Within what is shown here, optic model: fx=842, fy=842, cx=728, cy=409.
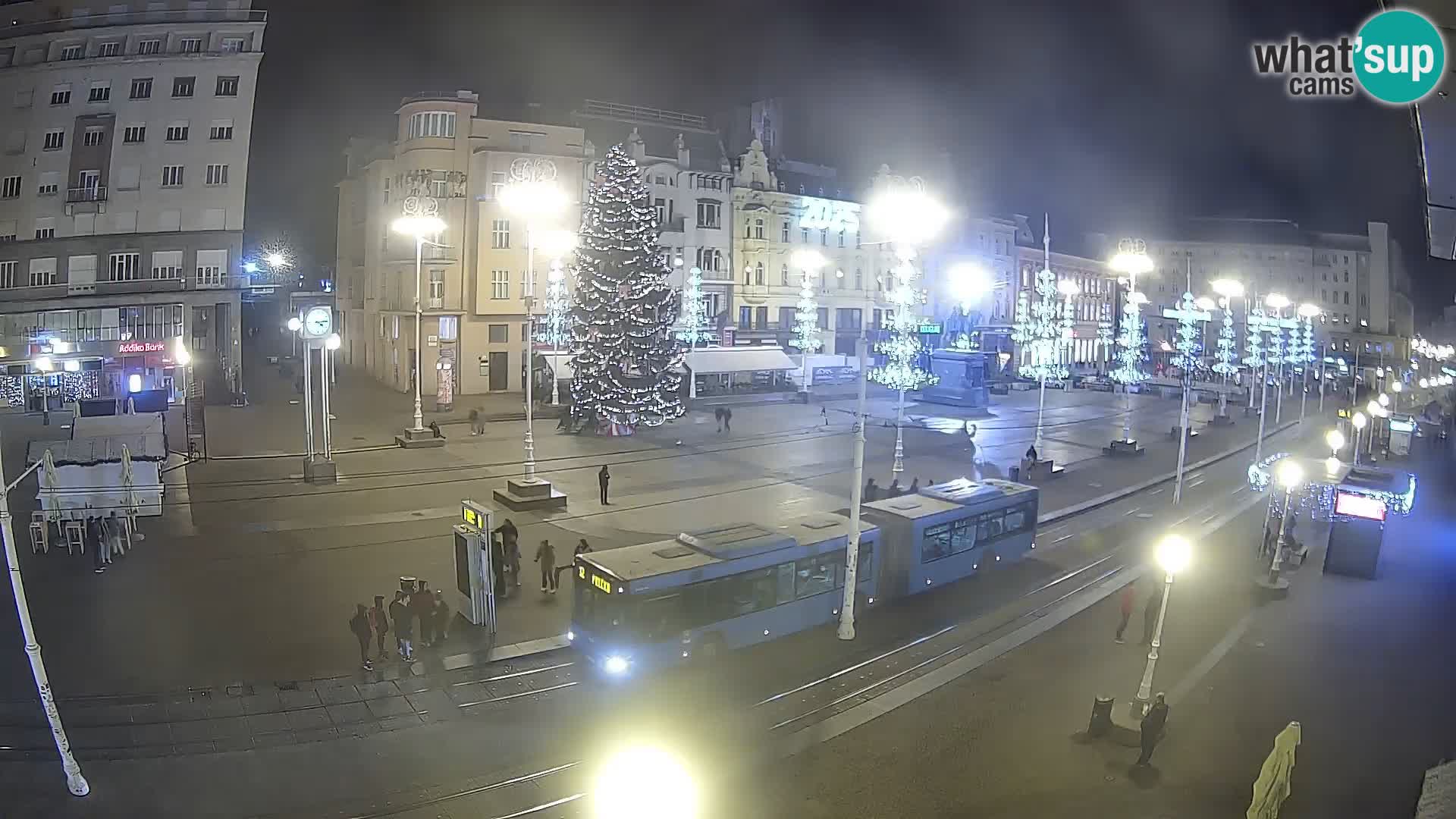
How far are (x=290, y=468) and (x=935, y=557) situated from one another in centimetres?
1990

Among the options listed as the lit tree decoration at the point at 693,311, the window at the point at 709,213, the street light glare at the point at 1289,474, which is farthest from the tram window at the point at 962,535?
the window at the point at 709,213

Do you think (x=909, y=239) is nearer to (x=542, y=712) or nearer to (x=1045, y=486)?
(x=1045, y=486)

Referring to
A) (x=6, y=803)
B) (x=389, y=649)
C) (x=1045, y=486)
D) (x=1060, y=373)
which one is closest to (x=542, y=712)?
(x=389, y=649)

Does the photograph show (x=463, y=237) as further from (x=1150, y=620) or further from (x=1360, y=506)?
(x=1360, y=506)

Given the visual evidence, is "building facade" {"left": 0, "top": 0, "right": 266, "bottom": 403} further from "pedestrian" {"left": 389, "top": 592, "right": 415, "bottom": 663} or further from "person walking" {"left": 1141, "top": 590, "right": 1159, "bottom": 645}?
"person walking" {"left": 1141, "top": 590, "right": 1159, "bottom": 645}

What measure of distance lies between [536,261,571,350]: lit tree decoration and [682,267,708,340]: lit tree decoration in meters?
7.52

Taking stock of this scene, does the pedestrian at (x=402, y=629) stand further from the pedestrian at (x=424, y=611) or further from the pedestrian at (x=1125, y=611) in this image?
the pedestrian at (x=1125, y=611)

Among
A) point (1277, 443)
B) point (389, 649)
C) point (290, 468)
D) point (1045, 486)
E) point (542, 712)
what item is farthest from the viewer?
point (1277, 443)

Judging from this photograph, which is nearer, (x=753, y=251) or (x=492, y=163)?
(x=492, y=163)

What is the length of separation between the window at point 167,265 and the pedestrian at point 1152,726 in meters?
25.1

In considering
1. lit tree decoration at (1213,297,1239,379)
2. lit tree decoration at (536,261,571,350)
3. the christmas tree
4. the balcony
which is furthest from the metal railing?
lit tree decoration at (1213,297,1239,379)

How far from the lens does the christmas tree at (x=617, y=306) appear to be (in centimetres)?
3438

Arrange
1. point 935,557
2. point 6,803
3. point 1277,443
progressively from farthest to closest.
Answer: point 1277,443, point 935,557, point 6,803

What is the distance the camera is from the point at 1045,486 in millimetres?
29391
